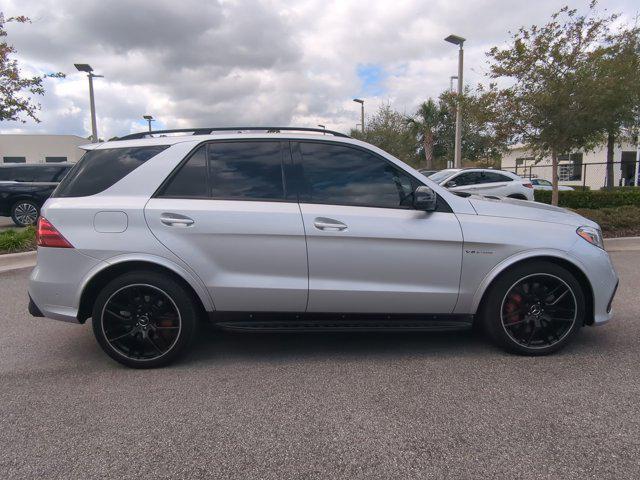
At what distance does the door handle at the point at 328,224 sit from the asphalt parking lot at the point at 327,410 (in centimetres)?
111

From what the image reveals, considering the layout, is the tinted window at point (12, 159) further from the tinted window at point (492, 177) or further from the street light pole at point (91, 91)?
the tinted window at point (492, 177)

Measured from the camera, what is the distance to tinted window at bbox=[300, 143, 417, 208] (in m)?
3.72

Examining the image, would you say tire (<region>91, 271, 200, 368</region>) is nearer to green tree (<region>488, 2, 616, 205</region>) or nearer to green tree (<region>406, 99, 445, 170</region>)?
green tree (<region>488, 2, 616, 205</region>)

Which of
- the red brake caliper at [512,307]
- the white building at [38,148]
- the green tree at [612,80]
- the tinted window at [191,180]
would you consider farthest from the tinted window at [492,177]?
the white building at [38,148]

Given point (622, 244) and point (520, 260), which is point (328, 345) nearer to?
A: point (520, 260)

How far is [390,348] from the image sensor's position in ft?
13.4

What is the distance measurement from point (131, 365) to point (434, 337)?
2.65m

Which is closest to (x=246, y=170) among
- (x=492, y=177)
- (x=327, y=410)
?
(x=327, y=410)

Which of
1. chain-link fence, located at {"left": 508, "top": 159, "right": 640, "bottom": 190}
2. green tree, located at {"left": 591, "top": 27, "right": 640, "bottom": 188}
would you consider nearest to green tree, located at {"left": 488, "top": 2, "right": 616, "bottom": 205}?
green tree, located at {"left": 591, "top": 27, "right": 640, "bottom": 188}

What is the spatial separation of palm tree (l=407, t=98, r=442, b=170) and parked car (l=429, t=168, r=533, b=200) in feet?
71.5

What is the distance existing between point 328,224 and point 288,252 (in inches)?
14.8

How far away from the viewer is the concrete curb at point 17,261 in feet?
24.2

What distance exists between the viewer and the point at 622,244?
8891 mm

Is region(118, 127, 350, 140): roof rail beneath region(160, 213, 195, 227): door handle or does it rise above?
above
